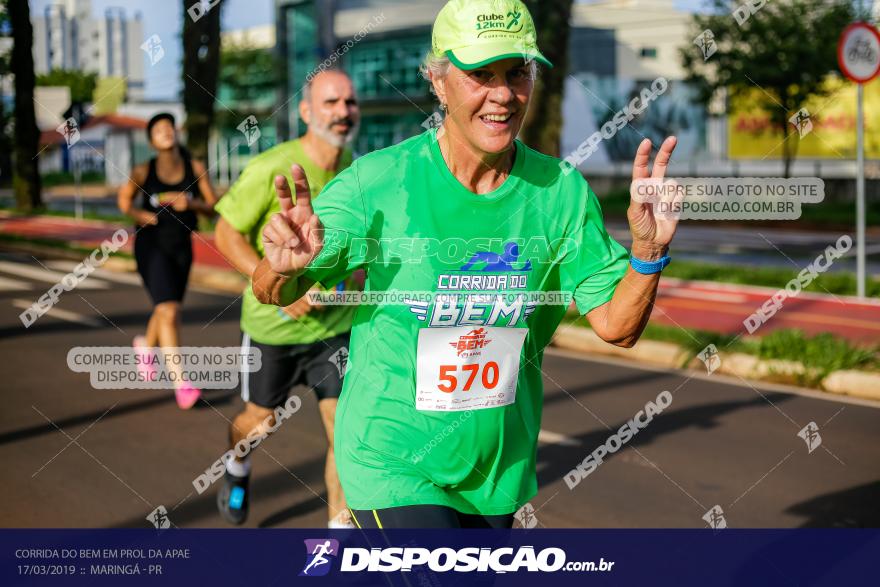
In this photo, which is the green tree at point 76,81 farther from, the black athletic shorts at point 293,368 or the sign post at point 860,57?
the black athletic shorts at point 293,368

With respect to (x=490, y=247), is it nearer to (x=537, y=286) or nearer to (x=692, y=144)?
(x=537, y=286)

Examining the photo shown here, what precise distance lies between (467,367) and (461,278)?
0.25 meters

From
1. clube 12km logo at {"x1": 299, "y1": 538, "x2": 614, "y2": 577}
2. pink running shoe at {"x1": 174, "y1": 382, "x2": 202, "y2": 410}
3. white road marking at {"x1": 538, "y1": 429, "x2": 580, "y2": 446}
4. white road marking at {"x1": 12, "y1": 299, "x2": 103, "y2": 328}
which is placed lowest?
white road marking at {"x1": 12, "y1": 299, "x2": 103, "y2": 328}

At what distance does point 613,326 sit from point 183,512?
10.6 feet

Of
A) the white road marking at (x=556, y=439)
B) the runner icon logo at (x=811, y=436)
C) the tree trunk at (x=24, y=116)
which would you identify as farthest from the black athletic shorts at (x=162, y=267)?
the tree trunk at (x=24, y=116)

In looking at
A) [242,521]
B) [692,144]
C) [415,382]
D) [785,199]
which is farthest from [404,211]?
[692,144]

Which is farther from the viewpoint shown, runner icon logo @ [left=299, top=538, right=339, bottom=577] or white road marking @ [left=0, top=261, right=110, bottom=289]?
white road marking @ [left=0, top=261, right=110, bottom=289]

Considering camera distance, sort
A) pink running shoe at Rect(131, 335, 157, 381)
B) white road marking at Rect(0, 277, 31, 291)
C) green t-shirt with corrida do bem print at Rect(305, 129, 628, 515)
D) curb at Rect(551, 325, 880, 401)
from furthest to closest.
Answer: white road marking at Rect(0, 277, 31, 291) → curb at Rect(551, 325, 880, 401) → pink running shoe at Rect(131, 335, 157, 381) → green t-shirt with corrida do bem print at Rect(305, 129, 628, 515)

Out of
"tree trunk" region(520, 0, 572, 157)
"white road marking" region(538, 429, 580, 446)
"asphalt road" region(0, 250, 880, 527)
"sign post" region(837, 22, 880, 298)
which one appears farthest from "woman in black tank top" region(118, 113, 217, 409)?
"tree trunk" region(520, 0, 572, 157)

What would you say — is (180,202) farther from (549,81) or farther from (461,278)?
(549,81)

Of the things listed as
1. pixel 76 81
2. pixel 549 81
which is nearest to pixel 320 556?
pixel 549 81

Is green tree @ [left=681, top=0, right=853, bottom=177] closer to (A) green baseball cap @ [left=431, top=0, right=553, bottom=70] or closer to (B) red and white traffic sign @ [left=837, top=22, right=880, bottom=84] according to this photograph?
(B) red and white traffic sign @ [left=837, top=22, right=880, bottom=84]

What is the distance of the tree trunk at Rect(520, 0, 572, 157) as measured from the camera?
1730cm

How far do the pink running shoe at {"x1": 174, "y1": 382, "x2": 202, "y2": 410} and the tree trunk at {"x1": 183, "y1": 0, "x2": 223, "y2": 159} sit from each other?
15171 mm
